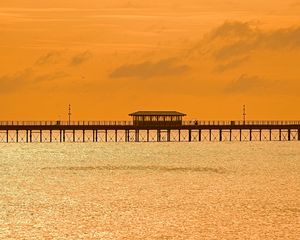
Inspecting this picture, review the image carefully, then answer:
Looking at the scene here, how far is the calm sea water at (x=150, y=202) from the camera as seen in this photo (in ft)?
158

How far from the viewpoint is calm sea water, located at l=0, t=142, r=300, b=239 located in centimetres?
4809

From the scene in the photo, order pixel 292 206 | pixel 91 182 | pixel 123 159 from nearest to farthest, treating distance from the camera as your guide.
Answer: pixel 292 206 → pixel 91 182 → pixel 123 159

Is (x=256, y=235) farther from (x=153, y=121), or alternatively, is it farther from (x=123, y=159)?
(x=153, y=121)

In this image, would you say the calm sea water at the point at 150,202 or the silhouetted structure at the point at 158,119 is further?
Answer: the silhouetted structure at the point at 158,119

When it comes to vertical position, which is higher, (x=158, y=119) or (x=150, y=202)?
(x=158, y=119)

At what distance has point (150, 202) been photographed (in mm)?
62500

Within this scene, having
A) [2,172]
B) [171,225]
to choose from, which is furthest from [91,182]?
[171,225]

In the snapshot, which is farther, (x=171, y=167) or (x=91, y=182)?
(x=171, y=167)

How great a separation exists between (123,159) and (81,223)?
77.1 m

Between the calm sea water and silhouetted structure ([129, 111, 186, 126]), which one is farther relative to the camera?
silhouetted structure ([129, 111, 186, 126])

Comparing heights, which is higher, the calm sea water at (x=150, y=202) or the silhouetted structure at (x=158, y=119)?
the silhouetted structure at (x=158, y=119)

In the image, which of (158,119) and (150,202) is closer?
(150,202)

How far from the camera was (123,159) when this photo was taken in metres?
128

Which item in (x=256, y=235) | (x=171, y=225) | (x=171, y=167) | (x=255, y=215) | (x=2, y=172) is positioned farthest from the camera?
(x=171, y=167)
